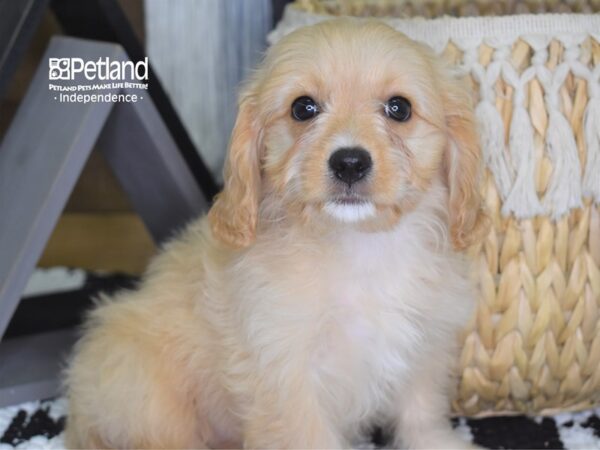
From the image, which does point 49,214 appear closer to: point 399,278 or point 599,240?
point 399,278

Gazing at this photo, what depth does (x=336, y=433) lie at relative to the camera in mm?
2070

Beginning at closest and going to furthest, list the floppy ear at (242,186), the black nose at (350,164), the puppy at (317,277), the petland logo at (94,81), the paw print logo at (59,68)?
the black nose at (350,164) → the puppy at (317,277) → the floppy ear at (242,186) → the petland logo at (94,81) → the paw print logo at (59,68)

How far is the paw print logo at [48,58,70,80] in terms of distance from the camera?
247 centimetres

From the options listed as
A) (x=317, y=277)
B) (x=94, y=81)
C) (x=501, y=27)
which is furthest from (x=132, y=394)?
(x=501, y=27)

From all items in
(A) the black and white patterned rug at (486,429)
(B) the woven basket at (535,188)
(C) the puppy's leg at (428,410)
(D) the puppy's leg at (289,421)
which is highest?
(B) the woven basket at (535,188)

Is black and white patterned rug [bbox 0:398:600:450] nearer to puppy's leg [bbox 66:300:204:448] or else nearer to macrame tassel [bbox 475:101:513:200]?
puppy's leg [bbox 66:300:204:448]

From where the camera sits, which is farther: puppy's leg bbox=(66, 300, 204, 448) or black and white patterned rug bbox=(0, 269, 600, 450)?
black and white patterned rug bbox=(0, 269, 600, 450)

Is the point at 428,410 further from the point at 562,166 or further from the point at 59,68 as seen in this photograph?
the point at 59,68

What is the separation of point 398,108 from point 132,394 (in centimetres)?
87

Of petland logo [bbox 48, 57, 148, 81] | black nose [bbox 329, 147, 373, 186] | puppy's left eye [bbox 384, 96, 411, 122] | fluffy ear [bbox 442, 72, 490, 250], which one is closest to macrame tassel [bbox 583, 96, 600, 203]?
fluffy ear [bbox 442, 72, 490, 250]

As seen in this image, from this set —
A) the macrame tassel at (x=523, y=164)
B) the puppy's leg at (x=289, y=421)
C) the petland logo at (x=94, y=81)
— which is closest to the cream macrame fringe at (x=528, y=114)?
the macrame tassel at (x=523, y=164)

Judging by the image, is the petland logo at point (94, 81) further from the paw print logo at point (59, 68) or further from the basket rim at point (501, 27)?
the basket rim at point (501, 27)

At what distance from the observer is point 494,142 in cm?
218

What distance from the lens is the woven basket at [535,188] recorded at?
217 cm
